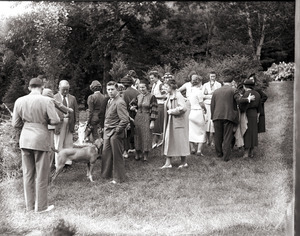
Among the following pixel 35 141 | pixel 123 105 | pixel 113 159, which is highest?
pixel 123 105

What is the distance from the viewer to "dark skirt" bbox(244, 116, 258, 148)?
7.54m

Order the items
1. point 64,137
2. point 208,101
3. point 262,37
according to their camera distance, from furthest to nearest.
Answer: point 208,101 → point 64,137 → point 262,37

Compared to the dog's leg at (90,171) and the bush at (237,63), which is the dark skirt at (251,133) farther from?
the bush at (237,63)

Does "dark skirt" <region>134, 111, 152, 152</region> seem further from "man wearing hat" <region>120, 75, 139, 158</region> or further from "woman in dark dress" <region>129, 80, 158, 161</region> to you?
"man wearing hat" <region>120, 75, 139, 158</region>

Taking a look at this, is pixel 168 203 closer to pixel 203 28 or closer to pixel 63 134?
pixel 203 28

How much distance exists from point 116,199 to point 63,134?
2.24 metres

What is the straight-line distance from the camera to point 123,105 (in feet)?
21.1

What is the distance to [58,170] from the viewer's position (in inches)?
237

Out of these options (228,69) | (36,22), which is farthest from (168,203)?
(36,22)

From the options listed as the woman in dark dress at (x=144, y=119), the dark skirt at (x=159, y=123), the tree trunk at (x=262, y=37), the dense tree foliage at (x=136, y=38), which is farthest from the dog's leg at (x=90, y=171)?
the tree trunk at (x=262, y=37)

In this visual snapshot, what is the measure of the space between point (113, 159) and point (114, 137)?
14.2 inches

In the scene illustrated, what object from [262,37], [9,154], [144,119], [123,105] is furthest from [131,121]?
[262,37]

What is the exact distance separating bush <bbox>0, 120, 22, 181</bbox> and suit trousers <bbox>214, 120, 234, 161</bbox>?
3697 millimetres

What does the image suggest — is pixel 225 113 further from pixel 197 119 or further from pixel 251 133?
pixel 197 119
